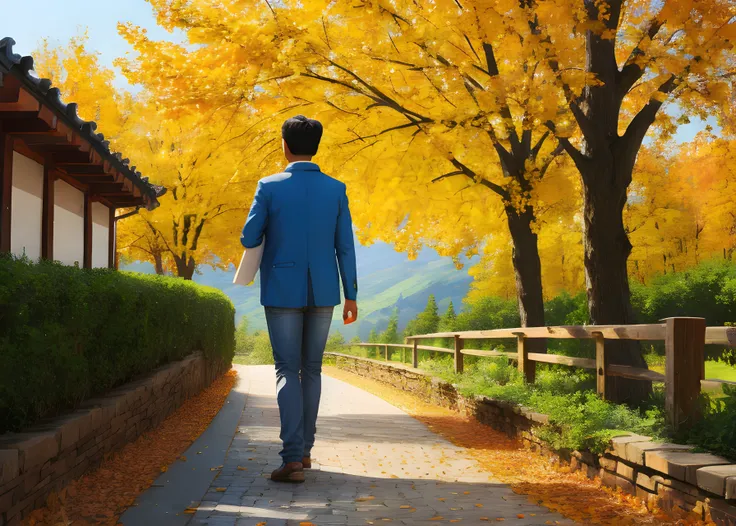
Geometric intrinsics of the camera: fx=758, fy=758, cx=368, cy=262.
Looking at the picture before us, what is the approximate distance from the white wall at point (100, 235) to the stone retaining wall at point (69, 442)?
4884 millimetres

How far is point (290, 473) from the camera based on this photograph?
17.1 ft

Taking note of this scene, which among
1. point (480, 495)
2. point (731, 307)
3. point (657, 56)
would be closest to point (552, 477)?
point (480, 495)

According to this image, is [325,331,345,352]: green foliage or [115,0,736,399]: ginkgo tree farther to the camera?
[325,331,345,352]: green foliage

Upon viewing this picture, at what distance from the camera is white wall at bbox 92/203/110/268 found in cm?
1280

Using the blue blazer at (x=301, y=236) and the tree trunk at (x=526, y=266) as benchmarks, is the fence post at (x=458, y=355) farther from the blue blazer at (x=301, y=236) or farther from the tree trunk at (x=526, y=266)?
the blue blazer at (x=301, y=236)

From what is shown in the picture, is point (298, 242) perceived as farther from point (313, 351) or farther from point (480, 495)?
point (480, 495)

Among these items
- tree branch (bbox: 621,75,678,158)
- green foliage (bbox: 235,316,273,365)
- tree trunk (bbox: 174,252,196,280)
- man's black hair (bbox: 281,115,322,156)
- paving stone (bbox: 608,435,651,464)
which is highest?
tree branch (bbox: 621,75,678,158)

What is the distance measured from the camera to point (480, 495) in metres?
5.29

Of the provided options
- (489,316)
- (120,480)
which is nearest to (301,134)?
(120,480)

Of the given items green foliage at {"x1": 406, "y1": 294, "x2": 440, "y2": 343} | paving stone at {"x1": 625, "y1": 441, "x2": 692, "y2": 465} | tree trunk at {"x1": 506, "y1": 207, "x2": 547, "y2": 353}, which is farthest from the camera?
green foliage at {"x1": 406, "y1": 294, "x2": 440, "y2": 343}

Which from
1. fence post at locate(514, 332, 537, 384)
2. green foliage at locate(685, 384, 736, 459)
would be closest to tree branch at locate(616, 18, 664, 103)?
fence post at locate(514, 332, 537, 384)

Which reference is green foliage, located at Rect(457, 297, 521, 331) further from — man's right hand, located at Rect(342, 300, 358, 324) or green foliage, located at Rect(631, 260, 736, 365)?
man's right hand, located at Rect(342, 300, 358, 324)

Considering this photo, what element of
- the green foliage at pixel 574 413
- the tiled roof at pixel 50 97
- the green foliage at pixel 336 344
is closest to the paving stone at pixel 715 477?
the green foliage at pixel 574 413

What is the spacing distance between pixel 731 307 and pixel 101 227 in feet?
62.4
